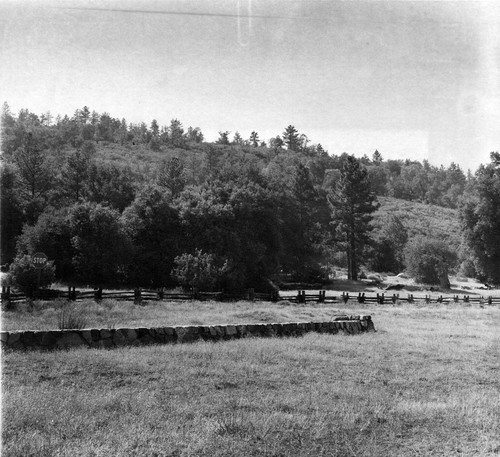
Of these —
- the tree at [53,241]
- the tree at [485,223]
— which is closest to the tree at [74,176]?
the tree at [53,241]

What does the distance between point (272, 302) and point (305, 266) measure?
95.4ft

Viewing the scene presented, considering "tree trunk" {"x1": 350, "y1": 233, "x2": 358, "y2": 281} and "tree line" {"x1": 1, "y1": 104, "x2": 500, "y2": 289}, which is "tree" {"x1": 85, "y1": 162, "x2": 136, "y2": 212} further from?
"tree trunk" {"x1": 350, "y1": 233, "x2": 358, "y2": 281}

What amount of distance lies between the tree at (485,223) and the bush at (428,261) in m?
5.81

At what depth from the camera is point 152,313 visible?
79.7ft

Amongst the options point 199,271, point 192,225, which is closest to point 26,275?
point 199,271

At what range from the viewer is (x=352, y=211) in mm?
71000

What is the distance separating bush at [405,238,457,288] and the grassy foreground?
5470 cm

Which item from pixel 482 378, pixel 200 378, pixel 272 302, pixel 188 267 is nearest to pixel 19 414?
pixel 200 378

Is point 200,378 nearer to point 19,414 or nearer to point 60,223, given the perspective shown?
point 19,414

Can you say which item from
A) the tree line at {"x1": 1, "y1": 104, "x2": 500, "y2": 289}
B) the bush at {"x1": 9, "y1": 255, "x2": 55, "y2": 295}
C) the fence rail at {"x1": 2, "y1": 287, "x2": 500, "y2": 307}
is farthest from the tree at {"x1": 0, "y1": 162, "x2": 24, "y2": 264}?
the bush at {"x1": 9, "y1": 255, "x2": 55, "y2": 295}

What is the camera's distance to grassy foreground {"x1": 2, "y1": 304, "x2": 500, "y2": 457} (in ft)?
17.5

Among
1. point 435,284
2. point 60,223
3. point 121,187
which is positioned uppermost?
point 121,187

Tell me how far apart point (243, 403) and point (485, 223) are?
67.2 metres

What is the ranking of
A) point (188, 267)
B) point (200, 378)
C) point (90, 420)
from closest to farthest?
point (90, 420) < point (200, 378) < point (188, 267)
